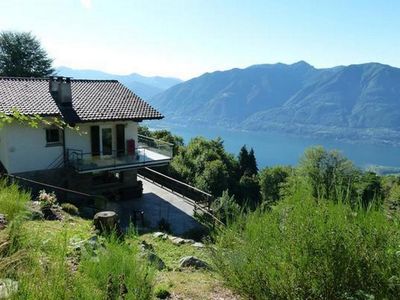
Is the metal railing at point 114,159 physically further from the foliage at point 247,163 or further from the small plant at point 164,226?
the foliage at point 247,163

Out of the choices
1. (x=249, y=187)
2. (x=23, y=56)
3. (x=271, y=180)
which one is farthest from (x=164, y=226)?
(x=271, y=180)

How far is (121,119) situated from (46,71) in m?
27.9

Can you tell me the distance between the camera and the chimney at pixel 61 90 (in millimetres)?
21325

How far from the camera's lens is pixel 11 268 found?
3.73m

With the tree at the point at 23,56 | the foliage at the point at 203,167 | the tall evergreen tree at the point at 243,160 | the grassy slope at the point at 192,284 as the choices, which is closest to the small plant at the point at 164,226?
the grassy slope at the point at 192,284

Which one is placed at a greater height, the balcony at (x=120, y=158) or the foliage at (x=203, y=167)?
the balcony at (x=120, y=158)

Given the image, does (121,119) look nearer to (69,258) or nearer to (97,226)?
(97,226)

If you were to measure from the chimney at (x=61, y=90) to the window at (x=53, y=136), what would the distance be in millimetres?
1957

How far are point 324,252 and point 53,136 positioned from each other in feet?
58.7

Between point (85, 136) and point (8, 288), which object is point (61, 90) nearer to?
point (85, 136)

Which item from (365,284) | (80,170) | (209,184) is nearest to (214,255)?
(365,284)

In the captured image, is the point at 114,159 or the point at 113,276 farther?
the point at 114,159

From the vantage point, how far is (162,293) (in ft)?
17.8

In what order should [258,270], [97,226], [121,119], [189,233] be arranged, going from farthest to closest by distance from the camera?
[121,119], [189,233], [97,226], [258,270]
